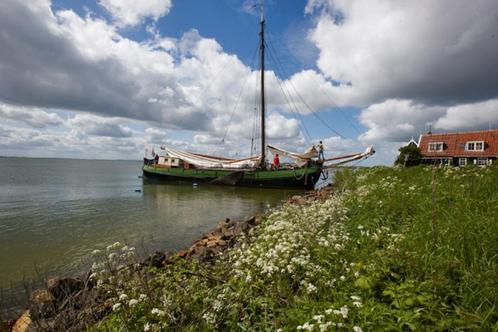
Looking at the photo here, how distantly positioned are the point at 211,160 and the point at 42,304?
33254 mm

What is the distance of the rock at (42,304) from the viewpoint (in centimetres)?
315

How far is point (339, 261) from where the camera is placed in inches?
160

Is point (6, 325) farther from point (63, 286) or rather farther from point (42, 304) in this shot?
point (42, 304)

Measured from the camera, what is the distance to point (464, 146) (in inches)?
1416

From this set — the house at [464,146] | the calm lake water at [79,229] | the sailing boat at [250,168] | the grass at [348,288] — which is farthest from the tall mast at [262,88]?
the grass at [348,288]

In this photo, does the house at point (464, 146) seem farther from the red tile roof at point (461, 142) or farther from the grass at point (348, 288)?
the grass at point (348, 288)

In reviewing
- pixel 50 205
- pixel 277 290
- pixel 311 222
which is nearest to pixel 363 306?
pixel 277 290

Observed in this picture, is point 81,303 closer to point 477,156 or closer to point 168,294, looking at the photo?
point 168,294

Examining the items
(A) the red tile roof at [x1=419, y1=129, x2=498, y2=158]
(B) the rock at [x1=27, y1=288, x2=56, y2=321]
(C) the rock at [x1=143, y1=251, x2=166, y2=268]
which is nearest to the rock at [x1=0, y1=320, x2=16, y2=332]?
(B) the rock at [x1=27, y1=288, x2=56, y2=321]

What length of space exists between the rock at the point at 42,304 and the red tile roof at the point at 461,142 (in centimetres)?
4030

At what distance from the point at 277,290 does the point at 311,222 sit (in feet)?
9.46

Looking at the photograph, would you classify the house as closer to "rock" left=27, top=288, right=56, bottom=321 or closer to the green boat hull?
the green boat hull

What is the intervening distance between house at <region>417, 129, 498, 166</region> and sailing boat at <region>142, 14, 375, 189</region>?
46.9 ft

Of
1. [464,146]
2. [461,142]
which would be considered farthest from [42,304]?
[461,142]
